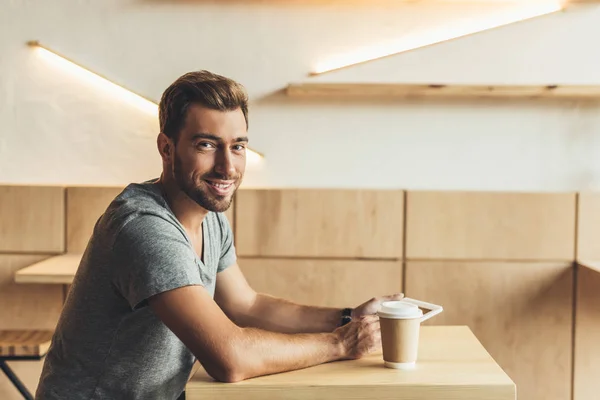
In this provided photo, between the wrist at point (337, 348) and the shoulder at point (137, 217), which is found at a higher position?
the shoulder at point (137, 217)

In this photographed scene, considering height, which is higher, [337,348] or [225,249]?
[225,249]

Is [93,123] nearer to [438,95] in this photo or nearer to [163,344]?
[438,95]

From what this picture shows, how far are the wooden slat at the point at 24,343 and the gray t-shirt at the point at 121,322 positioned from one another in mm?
853

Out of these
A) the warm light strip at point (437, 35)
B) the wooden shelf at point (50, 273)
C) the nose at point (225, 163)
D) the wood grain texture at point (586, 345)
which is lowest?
the wood grain texture at point (586, 345)

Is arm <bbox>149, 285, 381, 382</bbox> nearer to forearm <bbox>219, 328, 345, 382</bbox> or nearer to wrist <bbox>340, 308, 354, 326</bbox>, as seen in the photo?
forearm <bbox>219, 328, 345, 382</bbox>

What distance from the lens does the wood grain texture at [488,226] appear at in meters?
2.84

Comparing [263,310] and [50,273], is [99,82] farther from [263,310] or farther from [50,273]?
[263,310]

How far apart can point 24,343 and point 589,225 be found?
2.05 m

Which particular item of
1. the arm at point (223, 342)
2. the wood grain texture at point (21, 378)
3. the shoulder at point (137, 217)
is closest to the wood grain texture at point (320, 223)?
the wood grain texture at point (21, 378)

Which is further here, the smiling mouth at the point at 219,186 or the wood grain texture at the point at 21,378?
the wood grain texture at the point at 21,378

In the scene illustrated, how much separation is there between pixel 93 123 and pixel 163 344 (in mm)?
1548

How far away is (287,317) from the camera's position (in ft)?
6.55

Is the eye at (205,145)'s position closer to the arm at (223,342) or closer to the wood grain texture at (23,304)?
the arm at (223,342)

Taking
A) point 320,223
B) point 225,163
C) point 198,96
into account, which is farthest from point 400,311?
point 320,223
